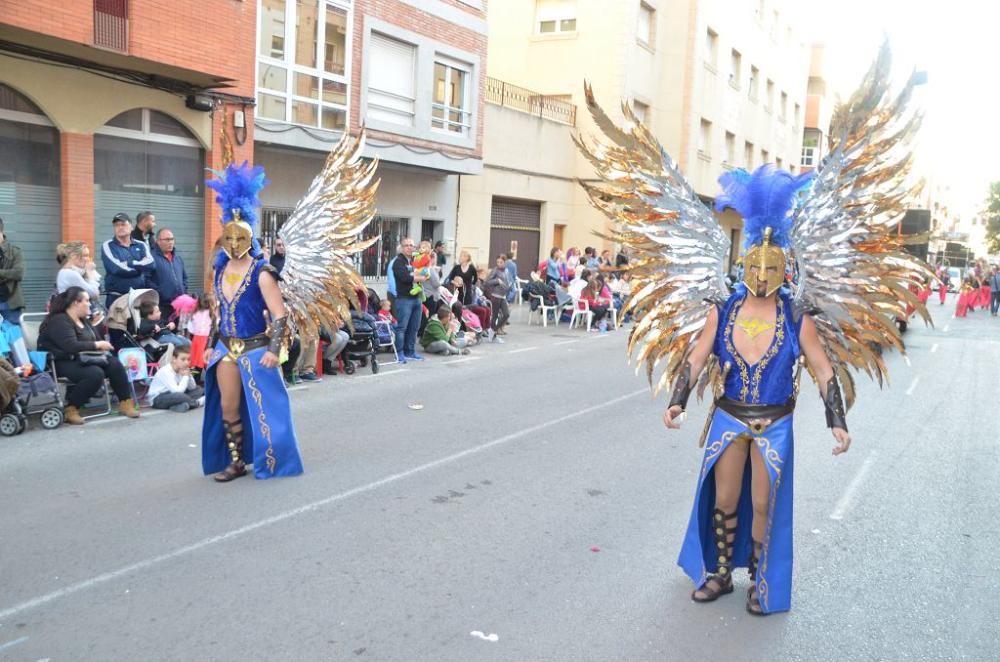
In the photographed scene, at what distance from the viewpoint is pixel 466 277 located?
16250 mm

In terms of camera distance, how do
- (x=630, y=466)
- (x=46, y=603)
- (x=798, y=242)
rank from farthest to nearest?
(x=630, y=466)
(x=798, y=242)
(x=46, y=603)

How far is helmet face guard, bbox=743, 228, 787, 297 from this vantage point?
4527 millimetres

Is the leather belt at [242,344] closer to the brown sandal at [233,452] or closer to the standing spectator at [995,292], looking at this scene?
the brown sandal at [233,452]

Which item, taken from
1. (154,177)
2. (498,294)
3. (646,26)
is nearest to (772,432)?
(154,177)

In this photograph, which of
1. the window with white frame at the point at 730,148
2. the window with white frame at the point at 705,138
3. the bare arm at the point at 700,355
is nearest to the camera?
the bare arm at the point at 700,355

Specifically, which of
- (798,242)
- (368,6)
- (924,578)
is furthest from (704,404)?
(368,6)

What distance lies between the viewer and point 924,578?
17.2ft

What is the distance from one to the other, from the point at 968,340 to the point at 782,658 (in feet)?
65.1

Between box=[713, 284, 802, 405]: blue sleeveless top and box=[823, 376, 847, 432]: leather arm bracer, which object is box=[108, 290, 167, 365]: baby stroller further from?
box=[823, 376, 847, 432]: leather arm bracer

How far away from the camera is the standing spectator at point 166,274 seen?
10.8m

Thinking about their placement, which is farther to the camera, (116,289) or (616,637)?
(116,289)

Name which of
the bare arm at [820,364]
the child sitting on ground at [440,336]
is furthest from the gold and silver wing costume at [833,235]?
the child sitting on ground at [440,336]

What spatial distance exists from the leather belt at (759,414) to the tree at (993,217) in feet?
233

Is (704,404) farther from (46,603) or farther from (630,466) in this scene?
(46,603)
